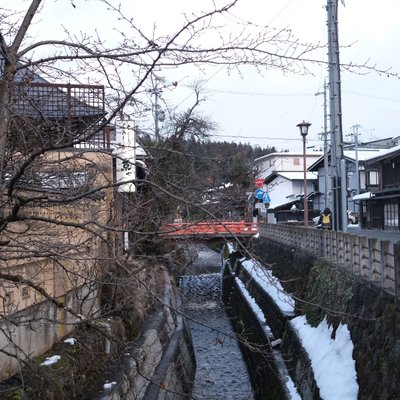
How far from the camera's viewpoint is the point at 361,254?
11844 millimetres

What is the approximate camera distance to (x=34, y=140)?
5.28 m

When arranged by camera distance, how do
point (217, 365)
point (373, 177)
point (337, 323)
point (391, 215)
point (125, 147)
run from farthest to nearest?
1. point (373, 177)
2. point (391, 215)
3. point (217, 365)
4. point (337, 323)
5. point (125, 147)

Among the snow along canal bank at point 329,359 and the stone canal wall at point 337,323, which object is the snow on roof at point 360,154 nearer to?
A: the stone canal wall at point 337,323

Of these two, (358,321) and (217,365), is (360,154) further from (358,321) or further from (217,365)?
(358,321)

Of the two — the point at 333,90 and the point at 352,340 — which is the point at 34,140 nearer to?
the point at 352,340

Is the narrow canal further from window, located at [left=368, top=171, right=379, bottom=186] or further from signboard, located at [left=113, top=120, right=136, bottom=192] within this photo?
window, located at [left=368, top=171, right=379, bottom=186]

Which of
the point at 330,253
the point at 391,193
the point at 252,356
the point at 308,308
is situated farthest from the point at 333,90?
the point at 391,193

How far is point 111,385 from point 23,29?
6.62m

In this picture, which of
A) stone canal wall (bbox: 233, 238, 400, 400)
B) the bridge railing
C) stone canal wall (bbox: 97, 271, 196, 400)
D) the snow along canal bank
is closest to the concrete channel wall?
stone canal wall (bbox: 233, 238, 400, 400)

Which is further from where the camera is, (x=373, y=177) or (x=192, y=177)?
(x=373, y=177)

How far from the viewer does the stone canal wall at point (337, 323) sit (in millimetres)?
7853

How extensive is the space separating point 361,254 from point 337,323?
1.67 metres

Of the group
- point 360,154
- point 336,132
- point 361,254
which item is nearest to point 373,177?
point 360,154

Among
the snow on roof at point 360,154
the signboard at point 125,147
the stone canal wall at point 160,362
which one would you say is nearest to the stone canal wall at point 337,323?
the signboard at point 125,147
